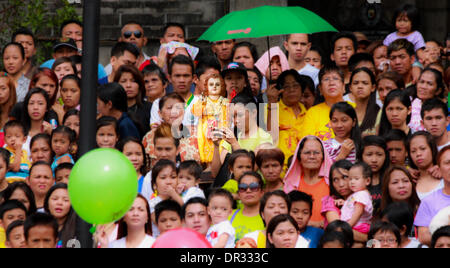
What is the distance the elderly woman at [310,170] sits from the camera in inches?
308

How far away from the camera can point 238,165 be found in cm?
788

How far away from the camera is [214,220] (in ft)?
24.0

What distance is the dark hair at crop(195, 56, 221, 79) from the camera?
9000 millimetres

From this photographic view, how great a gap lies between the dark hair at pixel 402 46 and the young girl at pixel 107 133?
3042mm

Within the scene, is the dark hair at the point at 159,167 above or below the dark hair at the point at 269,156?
below

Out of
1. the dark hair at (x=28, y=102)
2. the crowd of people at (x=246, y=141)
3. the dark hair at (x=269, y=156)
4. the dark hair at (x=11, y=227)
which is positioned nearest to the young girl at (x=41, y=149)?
the crowd of people at (x=246, y=141)

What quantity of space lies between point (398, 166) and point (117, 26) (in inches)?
218

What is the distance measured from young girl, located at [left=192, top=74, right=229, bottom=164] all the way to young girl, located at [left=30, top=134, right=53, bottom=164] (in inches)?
53.9

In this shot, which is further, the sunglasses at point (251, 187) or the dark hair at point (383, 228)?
the sunglasses at point (251, 187)

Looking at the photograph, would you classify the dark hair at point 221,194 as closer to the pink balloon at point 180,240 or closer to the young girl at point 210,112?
the young girl at point 210,112

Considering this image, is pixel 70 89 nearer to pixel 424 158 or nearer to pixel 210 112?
pixel 210 112

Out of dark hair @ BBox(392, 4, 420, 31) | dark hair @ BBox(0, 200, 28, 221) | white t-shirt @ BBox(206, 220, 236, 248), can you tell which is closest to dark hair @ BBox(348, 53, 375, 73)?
dark hair @ BBox(392, 4, 420, 31)
